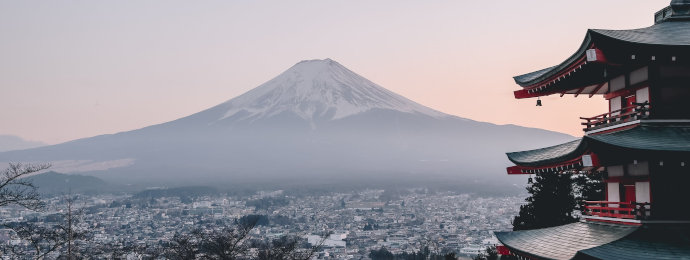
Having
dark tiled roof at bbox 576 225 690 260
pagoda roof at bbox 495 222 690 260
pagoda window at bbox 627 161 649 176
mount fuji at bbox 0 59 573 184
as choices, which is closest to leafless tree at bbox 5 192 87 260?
pagoda roof at bbox 495 222 690 260

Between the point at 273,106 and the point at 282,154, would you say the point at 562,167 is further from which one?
the point at 273,106

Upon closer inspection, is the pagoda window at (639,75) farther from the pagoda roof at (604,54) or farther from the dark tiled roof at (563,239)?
the dark tiled roof at (563,239)

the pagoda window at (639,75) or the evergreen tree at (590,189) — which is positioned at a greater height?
the pagoda window at (639,75)

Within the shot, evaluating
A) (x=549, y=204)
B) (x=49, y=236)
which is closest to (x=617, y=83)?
(x=49, y=236)

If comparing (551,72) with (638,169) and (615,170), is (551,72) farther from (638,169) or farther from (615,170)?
(638,169)

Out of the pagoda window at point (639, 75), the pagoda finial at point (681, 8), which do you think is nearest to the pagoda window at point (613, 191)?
the pagoda window at point (639, 75)

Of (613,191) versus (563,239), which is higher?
(613,191)
